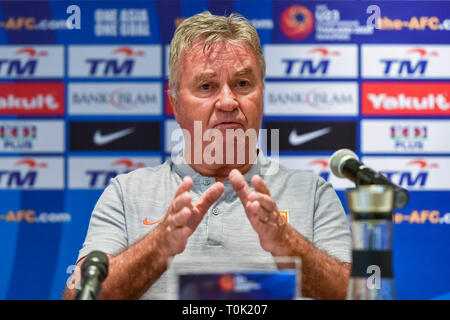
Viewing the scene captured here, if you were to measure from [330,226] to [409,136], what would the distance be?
4.56 ft

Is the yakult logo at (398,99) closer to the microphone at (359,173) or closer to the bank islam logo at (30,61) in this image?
the bank islam logo at (30,61)

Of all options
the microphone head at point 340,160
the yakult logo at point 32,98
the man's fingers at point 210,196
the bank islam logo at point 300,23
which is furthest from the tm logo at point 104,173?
the microphone head at point 340,160

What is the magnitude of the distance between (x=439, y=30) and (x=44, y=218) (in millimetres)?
2196

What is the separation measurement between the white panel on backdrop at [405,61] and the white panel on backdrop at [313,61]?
3.1 inches

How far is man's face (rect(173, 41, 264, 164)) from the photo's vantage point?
1.61 meters

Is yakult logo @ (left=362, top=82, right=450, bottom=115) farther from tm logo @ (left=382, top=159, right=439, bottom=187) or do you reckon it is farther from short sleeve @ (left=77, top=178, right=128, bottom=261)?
short sleeve @ (left=77, top=178, right=128, bottom=261)

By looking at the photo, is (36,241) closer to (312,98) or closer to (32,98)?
(32,98)

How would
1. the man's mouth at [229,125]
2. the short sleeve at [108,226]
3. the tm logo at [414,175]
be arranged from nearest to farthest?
1. the short sleeve at [108,226]
2. the man's mouth at [229,125]
3. the tm logo at [414,175]

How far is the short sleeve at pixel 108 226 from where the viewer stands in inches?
59.0

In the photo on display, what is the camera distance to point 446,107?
282 centimetres

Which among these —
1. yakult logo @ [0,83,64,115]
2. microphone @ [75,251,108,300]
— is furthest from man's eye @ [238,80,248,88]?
yakult logo @ [0,83,64,115]

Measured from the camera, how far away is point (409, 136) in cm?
281

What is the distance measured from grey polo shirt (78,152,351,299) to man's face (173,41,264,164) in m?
0.19
